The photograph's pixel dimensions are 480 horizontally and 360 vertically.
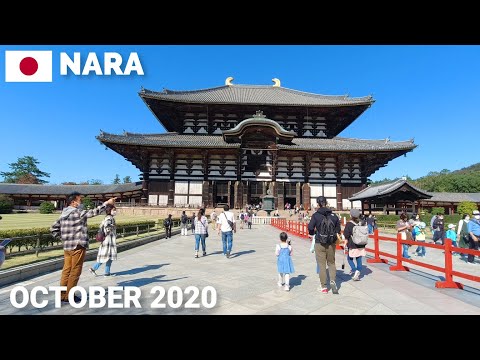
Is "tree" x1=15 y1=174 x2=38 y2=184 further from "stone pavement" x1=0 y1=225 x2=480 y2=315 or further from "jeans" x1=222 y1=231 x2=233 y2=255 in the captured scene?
"jeans" x1=222 y1=231 x2=233 y2=255

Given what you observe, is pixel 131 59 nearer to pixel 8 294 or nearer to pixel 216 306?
pixel 216 306

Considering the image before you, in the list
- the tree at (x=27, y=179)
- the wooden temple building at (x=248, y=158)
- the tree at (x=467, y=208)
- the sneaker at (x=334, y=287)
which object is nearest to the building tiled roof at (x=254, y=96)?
the wooden temple building at (x=248, y=158)

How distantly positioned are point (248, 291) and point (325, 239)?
5.72 ft

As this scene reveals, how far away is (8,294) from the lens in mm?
4820

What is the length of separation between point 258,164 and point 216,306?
25110 mm

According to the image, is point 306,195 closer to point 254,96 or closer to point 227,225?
point 254,96

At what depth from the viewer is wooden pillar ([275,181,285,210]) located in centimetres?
2726

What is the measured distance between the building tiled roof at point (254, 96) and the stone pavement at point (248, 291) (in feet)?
79.1

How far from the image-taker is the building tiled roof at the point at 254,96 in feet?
95.4

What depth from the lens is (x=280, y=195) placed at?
27.8 metres

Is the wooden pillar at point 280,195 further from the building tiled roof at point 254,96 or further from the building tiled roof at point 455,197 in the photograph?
the building tiled roof at point 455,197

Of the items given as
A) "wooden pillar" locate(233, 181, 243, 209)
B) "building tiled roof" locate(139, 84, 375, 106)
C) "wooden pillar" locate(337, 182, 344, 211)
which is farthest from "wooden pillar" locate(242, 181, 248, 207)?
"wooden pillar" locate(337, 182, 344, 211)

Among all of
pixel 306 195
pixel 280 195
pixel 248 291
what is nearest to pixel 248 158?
pixel 280 195
